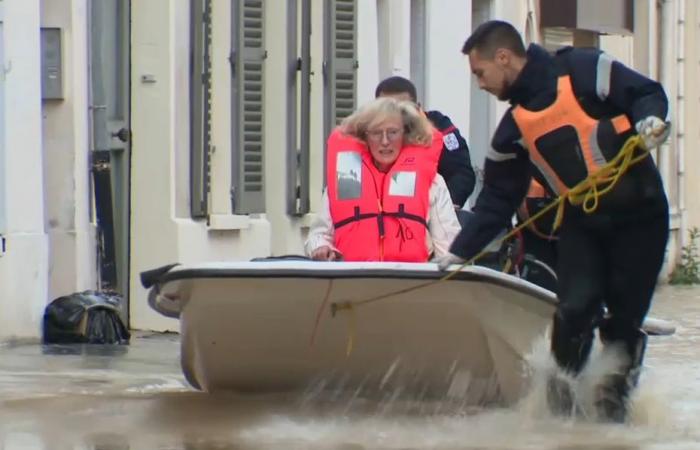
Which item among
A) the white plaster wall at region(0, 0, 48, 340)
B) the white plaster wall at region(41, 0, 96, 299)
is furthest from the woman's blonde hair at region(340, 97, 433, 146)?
the white plaster wall at region(41, 0, 96, 299)

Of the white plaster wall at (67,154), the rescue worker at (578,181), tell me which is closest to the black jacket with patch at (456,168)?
the rescue worker at (578,181)

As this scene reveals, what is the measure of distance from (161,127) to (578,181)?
5945 mm

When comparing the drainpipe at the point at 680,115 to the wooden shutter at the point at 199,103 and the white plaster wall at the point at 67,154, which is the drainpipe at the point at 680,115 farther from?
the white plaster wall at the point at 67,154

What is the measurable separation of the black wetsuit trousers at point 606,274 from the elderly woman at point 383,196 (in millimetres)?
910

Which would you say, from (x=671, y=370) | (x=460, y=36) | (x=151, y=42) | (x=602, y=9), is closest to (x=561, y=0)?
(x=602, y=9)

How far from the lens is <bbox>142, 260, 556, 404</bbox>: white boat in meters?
9.20

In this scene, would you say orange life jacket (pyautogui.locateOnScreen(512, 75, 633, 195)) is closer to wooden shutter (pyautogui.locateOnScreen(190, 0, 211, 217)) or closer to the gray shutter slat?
wooden shutter (pyautogui.locateOnScreen(190, 0, 211, 217))

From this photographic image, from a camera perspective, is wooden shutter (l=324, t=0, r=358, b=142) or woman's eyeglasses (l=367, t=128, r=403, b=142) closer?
woman's eyeglasses (l=367, t=128, r=403, b=142)

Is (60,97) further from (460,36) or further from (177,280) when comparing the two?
(460,36)

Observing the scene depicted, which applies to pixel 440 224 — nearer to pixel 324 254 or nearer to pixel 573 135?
pixel 324 254

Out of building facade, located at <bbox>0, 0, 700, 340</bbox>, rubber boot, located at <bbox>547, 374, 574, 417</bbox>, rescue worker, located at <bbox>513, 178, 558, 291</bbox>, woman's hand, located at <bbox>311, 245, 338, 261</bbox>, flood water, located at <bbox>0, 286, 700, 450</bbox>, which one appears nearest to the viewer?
flood water, located at <bbox>0, 286, 700, 450</bbox>

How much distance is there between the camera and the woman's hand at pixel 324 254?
10.0 metres

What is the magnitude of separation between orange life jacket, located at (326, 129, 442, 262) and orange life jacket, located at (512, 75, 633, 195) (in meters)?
1.13

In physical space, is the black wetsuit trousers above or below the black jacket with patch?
below
